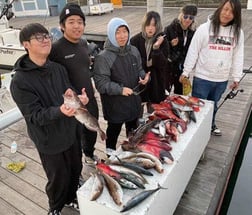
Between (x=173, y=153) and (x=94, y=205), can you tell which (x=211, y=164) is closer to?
(x=173, y=153)

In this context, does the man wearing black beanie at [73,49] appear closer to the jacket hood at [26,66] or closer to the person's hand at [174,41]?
the jacket hood at [26,66]

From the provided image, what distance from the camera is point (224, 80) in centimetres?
284

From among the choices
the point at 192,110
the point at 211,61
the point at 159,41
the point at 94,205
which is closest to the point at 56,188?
the point at 94,205

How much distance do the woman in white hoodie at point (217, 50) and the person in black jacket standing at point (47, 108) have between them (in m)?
1.48

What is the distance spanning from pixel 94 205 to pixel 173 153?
70 cm

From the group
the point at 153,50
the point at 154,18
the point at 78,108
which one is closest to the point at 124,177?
the point at 78,108

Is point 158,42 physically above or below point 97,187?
above

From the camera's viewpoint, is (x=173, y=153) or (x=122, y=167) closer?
(x=122, y=167)

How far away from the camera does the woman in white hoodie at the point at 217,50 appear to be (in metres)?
2.52

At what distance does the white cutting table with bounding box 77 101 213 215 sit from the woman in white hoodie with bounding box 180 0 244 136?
1.25 ft

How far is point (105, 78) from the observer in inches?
88.4

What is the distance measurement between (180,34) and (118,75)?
46.2 inches

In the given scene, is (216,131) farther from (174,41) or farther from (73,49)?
(73,49)

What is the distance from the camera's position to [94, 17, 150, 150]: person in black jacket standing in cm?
221
